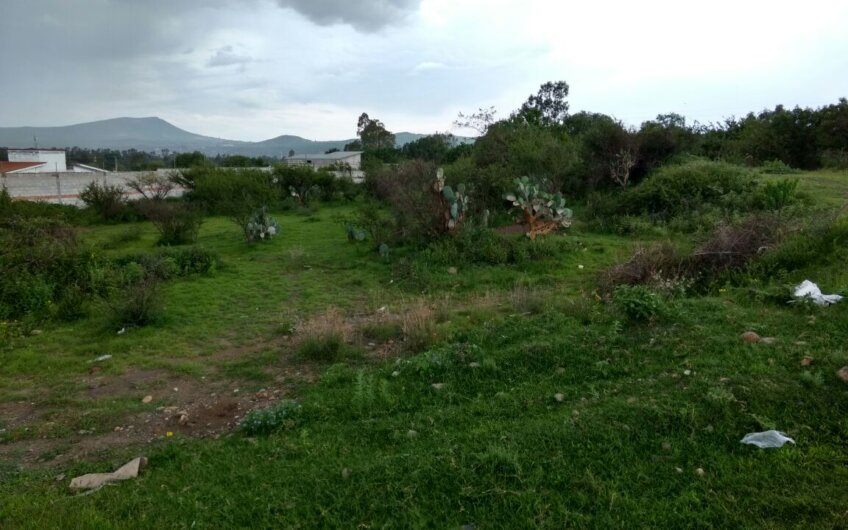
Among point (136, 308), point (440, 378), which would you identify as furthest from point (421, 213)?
point (440, 378)

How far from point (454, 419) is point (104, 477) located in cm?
230

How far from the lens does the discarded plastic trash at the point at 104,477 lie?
3.26m

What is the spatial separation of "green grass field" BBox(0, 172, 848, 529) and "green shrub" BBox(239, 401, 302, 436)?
6cm

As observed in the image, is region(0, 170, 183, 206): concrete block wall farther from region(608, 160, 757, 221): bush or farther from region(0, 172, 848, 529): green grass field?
region(608, 160, 757, 221): bush

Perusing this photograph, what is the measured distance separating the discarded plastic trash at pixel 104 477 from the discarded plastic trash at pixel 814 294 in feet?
18.6

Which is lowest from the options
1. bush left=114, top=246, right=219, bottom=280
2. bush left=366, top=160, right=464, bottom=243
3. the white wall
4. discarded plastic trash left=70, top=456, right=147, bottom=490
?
discarded plastic trash left=70, top=456, right=147, bottom=490

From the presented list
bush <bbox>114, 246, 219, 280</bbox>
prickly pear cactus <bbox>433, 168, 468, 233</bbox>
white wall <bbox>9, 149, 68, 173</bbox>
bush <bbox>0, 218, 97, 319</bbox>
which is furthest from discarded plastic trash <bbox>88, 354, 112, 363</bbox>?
white wall <bbox>9, 149, 68, 173</bbox>

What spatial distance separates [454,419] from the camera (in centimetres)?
367

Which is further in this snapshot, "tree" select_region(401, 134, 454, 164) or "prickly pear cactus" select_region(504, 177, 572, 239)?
"tree" select_region(401, 134, 454, 164)

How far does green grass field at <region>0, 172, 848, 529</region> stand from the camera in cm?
272

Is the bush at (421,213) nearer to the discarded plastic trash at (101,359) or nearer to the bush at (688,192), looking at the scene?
the bush at (688,192)

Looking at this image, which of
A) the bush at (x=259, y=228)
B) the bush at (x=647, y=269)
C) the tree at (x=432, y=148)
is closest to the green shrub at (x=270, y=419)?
the bush at (x=647, y=269)

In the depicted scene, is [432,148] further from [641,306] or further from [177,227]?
[641,306]

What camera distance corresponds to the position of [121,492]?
10.3 feet
